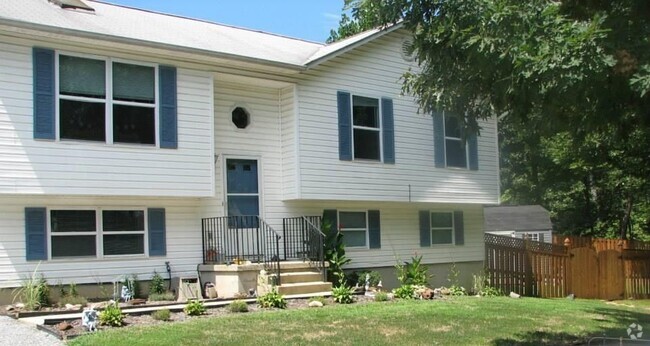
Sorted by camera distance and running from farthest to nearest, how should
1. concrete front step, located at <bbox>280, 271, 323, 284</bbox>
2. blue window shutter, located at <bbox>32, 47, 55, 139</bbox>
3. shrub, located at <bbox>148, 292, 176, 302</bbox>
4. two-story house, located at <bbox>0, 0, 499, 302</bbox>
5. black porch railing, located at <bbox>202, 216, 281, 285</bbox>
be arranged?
black porch railing, located at <bbox>202, 216, 281, 285</bbox> → concrete front step, located at <bbox>280, 271, 323, 284</bbox> → shrub, located at <bbox>148, 292, 176, 302</bbox> → two-story house, located at <bbox>0, 0, 499, 302</bbox> → blue window shutter, located at <bbox>32, 47, 55, 139</bbox>

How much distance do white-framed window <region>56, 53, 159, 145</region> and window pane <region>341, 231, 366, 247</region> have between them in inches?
235

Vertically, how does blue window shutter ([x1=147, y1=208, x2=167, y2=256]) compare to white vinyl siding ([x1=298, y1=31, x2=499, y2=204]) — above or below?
below

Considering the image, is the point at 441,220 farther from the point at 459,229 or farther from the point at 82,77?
the point at 82,77

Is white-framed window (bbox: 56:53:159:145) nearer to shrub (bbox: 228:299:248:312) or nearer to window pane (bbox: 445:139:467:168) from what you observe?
shrub (bbox: 228:299:248:312)

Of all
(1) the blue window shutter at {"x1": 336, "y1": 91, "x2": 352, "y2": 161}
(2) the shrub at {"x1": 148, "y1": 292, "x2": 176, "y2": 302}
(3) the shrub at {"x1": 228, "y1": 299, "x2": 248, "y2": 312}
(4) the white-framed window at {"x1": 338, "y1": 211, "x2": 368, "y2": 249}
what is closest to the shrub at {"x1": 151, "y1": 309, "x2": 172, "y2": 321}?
(3) the shrub at {"x1": 228, "y1": 299, "x2": 248, "y2": 312}

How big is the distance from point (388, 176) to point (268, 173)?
130 inches

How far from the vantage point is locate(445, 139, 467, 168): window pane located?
1911 centimetres

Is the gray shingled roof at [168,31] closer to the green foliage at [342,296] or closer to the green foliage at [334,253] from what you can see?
the green foliage at [334,253]

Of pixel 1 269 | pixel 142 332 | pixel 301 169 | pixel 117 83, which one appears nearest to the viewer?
pixel 142 332

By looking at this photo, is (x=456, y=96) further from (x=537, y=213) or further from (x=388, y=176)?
(x=537, y=213)

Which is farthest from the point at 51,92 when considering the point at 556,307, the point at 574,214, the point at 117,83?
the point at 574,214

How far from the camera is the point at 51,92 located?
12.4m

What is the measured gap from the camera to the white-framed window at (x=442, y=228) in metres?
19.7

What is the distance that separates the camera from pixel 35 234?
12.6m
